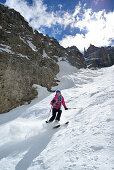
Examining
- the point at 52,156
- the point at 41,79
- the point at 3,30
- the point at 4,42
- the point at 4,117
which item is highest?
the point at 3,30

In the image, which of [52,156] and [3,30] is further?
[3,30]

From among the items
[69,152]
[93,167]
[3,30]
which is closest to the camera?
[93,167]

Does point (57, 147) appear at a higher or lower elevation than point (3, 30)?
lower

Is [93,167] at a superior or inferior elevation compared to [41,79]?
inferior

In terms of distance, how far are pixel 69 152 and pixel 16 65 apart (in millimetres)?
14121

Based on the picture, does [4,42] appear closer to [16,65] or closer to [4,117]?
[16,65]

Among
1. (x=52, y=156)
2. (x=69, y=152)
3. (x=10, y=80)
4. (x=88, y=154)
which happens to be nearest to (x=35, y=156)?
(x=52, y=156)

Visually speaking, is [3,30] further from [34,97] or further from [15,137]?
[15,137]

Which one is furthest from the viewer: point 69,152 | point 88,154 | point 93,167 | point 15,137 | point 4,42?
point 4,42

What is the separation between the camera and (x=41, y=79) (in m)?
18.0

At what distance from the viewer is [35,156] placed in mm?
3273

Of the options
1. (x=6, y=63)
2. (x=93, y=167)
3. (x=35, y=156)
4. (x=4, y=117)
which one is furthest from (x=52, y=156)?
(x=6, y=63)

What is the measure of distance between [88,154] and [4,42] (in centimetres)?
1994

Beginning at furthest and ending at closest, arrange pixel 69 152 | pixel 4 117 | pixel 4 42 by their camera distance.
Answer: pixel 4 42
pixel 4 117
pixel 69 152
